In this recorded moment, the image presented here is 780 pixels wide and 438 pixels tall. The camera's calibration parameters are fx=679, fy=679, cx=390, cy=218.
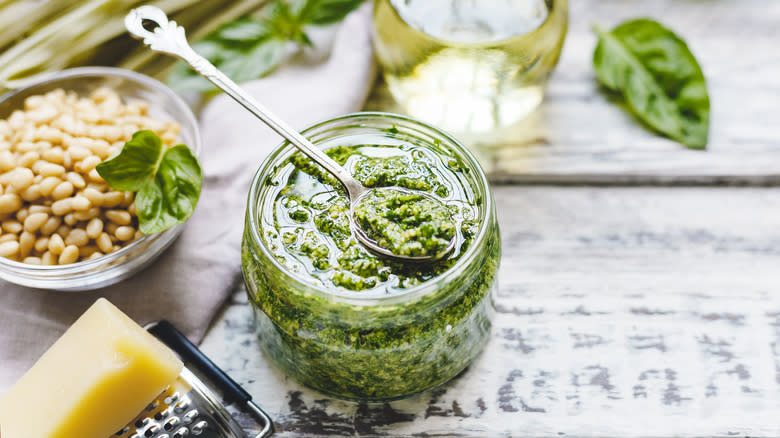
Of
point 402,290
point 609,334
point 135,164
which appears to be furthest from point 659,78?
point 135,164

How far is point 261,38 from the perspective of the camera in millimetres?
1831

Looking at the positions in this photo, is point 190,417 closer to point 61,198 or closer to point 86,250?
point 86,250

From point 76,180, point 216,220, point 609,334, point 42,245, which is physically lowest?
point 609,334

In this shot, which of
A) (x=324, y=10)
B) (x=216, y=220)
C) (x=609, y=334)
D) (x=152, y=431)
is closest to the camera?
(x=152, y=431)

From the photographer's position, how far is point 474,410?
140 cm

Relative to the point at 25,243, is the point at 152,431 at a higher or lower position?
lower

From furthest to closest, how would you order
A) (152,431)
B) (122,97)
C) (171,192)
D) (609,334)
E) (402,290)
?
(122,97) < (609,334) < (171,192) < (152,431) < (402,290)

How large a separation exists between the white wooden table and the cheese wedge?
25 centimetres

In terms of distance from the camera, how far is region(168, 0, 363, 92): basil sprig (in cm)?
179

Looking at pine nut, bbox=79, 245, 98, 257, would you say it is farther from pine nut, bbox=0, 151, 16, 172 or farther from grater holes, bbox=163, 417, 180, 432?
grater holes, bbox=163, 417, 180, 432

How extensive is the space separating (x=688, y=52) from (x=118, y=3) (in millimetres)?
1482

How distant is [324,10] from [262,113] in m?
0.65

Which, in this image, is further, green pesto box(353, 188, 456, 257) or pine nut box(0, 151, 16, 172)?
pine nut box(0, 151, 16, 172)

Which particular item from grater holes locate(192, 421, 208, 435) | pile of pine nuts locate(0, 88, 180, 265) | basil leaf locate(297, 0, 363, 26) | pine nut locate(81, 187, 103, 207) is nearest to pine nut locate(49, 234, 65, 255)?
pile of pine nuts locate(0, 88, 180, 265)
